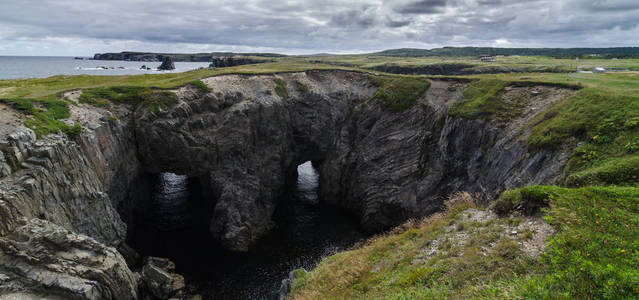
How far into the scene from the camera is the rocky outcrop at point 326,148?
144 ft

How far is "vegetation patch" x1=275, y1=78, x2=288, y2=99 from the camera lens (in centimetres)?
5984

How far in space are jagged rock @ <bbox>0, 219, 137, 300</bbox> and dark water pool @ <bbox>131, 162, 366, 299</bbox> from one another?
1210cm

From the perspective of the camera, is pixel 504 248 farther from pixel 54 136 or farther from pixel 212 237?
pixel 212 237

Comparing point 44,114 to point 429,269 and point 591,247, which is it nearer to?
point 429,269

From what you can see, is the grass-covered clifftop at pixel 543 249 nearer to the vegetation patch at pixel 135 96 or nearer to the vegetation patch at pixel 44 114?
the vegetation patch at pixel 44 114

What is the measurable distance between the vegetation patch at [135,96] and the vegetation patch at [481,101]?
43369mm

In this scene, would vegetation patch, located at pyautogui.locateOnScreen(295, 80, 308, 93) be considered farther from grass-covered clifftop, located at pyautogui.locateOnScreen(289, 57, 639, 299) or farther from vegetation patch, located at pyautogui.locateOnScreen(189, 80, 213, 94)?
grass-covered clifftop, located at pyautogui.locateOnScreen(289, 57, 639, 299)

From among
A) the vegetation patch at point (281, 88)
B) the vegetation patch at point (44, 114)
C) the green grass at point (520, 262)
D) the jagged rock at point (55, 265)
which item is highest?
the vegetation patch at point (281, 88)

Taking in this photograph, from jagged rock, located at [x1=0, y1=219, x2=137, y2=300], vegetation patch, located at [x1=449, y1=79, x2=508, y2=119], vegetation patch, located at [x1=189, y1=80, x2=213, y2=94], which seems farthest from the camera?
vegetation patch, located at [x1=189, y1=80, x2=213, y2=94]

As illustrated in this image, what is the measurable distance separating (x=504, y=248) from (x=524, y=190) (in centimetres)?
491

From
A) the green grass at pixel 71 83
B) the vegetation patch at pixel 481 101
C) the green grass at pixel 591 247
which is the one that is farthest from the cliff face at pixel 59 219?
the vegetation patch at pixel 481 101

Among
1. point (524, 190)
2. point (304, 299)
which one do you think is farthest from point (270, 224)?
point (524, 190)

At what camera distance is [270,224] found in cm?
5247

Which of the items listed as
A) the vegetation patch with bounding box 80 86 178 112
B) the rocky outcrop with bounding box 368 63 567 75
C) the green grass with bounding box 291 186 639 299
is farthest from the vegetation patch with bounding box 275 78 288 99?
the rocky outcrop with bounding box 368 63 567 75
